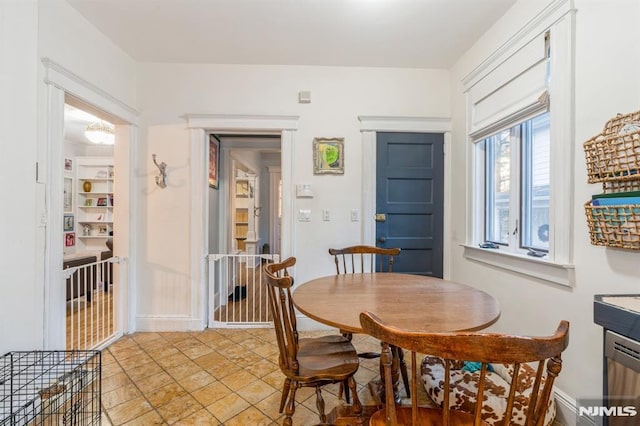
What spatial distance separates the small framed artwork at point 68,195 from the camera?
17.3ft

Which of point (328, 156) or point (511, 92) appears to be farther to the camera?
point (328, 156)

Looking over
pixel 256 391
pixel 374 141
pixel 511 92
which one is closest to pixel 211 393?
pixel 256 391

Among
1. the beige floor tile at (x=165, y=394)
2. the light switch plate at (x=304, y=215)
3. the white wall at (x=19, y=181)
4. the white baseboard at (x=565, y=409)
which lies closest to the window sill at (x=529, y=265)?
the white baseboard at (x=565, y=409)

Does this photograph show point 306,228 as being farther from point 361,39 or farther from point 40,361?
point 40,361

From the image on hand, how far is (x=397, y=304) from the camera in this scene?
1.38 meters

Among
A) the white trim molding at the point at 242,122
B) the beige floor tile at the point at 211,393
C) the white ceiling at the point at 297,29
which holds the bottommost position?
the beige floor tile at the point at 211,393

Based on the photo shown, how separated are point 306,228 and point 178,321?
1584 mm

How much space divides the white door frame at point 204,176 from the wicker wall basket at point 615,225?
2188 millimetres

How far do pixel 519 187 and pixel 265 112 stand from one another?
2.33m

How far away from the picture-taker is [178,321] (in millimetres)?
2807

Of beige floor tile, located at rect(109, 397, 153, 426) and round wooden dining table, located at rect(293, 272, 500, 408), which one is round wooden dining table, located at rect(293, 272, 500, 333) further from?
beige floor tile, located at rect(109, 397, 153, 426)

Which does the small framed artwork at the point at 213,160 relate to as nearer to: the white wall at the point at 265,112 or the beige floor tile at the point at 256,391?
the white wall at the point at 265,112

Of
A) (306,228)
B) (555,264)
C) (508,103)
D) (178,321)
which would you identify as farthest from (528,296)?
(178,321)

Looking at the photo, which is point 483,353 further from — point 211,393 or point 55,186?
point 55,186
